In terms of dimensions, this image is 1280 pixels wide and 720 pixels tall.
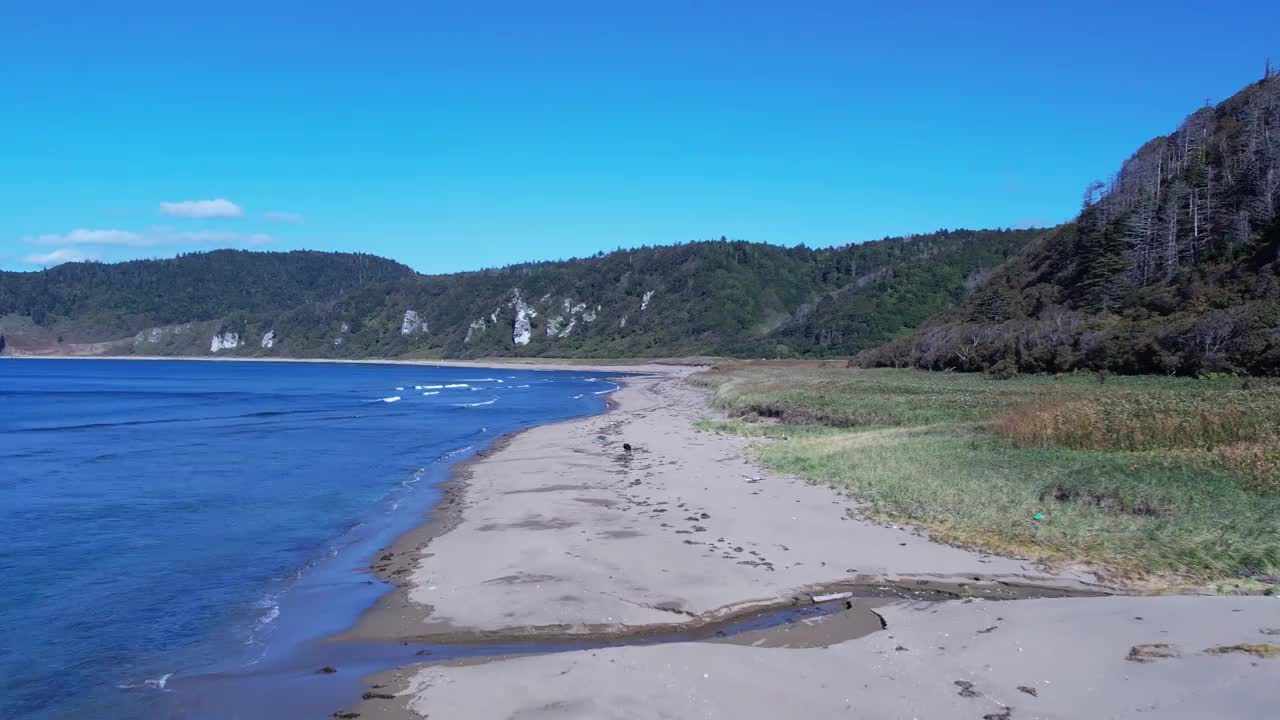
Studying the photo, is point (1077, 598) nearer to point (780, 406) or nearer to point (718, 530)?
point (718, 530)

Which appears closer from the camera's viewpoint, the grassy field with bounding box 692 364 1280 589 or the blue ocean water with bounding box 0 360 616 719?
the blue ocean water with bounding box 0 360 616 719

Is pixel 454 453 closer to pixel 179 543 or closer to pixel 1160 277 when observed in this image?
pixel 179 543

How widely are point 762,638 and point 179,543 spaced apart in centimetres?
1245

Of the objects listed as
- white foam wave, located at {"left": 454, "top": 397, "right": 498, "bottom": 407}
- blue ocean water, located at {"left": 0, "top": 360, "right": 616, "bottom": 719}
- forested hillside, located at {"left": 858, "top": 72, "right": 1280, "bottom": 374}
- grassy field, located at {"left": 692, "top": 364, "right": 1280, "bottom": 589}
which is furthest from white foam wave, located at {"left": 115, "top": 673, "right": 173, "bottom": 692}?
white foam wave, located at {"left": 454, "top": 397, "right": 498, "bottom": 407}

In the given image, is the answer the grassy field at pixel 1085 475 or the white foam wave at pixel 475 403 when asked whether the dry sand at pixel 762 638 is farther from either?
the white foam wave at pixel 475 403

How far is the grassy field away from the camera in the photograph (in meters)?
11.5

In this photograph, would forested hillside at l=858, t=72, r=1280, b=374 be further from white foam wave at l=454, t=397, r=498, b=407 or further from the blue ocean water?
the blue ocean water

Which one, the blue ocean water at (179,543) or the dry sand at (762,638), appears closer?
the dry sand at (762,638)

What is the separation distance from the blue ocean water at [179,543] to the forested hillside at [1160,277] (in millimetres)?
33371

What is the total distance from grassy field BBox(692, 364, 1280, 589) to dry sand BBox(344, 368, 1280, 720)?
106 cm

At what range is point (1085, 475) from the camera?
15969mm

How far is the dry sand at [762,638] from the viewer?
23.7 feet

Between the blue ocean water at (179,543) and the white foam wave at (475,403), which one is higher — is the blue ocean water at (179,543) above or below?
above

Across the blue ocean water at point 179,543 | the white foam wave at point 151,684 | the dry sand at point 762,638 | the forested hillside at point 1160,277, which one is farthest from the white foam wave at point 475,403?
the white foam wave at point 151,684
